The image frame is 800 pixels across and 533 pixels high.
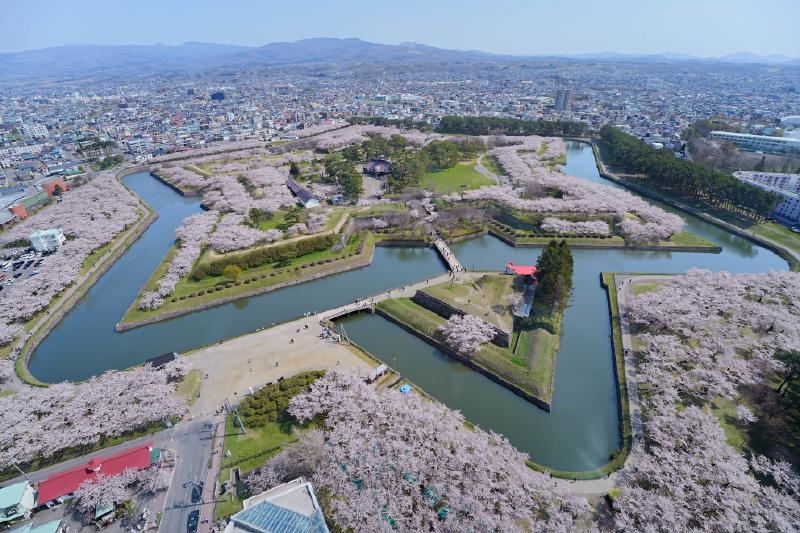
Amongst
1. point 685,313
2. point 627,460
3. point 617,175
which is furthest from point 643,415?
point 617,175

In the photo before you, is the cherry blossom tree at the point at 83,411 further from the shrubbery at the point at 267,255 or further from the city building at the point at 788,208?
the city building at the point at 788,208

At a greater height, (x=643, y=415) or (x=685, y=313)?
(x=685, y=313)

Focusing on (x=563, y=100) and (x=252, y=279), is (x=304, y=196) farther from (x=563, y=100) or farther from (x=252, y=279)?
(x=563, y=100)

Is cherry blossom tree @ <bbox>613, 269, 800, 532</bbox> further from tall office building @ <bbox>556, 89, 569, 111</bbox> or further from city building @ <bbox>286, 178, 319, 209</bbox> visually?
tall office building @ <bbox>556, 89, 569, 111</bbox>

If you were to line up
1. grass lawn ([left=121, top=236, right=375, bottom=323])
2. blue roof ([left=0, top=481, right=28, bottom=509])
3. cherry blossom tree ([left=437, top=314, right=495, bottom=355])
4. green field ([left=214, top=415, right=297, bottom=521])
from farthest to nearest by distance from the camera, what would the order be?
grass lawn ([left=121, top=236, right=375, bottom=323])
cherry blossom tree ([left=437, top=314, right=495, bottom=355])
green field ([left=214, top=415, right=297, bottom=521])
blue roof ([left=0, top=481, right=28, bottom=509])

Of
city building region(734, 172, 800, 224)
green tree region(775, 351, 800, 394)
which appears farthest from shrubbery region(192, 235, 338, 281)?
city building region(734, 172, 800, 224)

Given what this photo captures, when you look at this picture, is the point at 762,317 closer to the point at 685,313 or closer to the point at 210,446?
the point at 685,313
